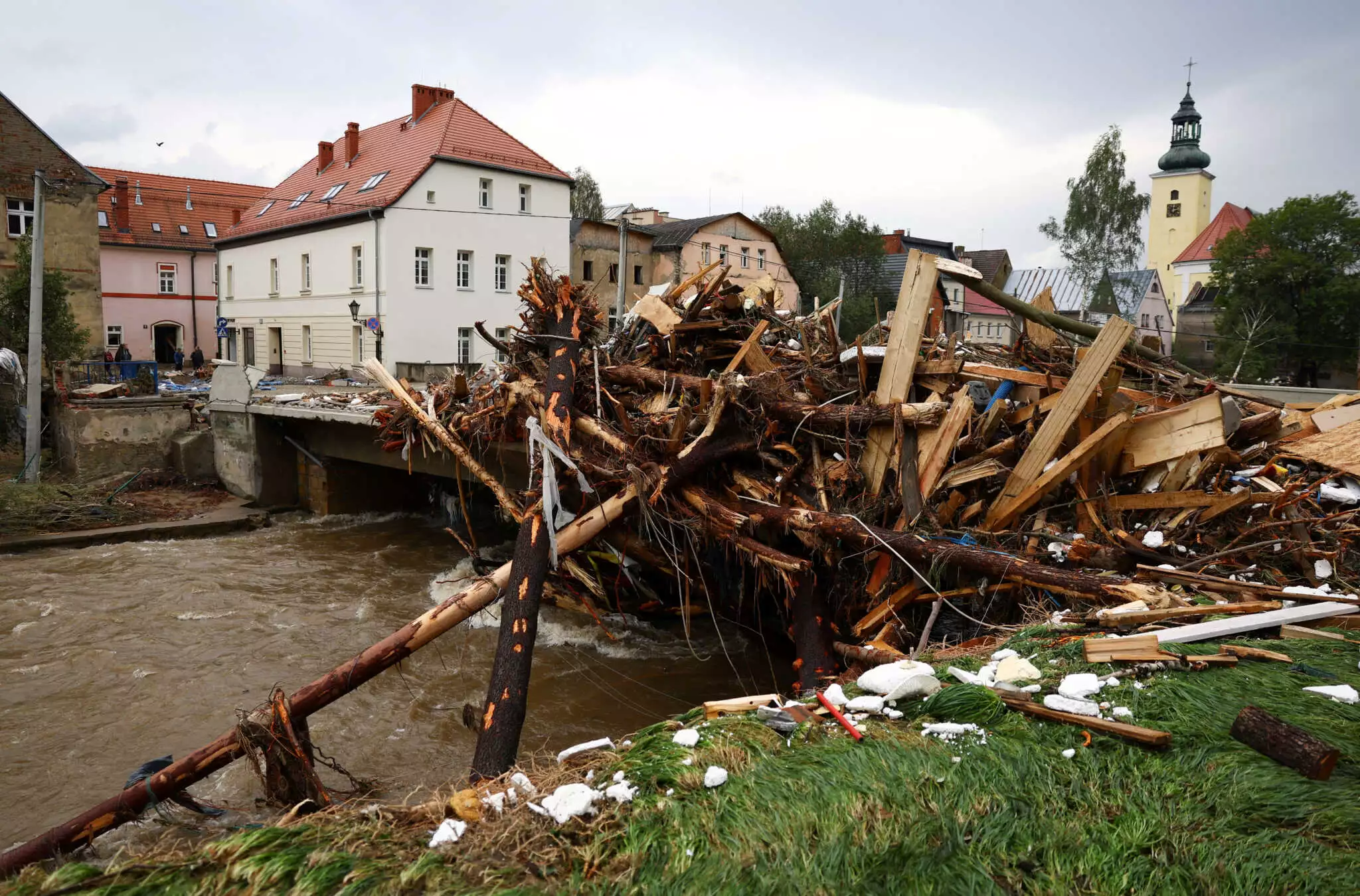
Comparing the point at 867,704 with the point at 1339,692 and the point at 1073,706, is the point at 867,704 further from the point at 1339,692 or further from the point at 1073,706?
the point at 1339,692

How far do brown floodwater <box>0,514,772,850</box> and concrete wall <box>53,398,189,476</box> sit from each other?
4.37 meters

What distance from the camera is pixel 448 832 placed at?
3244 mm

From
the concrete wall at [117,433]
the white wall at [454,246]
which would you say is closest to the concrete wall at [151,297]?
the white wall at [454,246]

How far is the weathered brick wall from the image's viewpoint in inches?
1150

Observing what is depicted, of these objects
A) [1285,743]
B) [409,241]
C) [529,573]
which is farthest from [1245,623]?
[409,241]

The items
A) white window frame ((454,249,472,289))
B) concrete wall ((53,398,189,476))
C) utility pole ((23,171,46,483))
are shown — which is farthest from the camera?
white window frame ((454,249,472,289))

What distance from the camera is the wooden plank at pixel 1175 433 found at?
668 centimetres

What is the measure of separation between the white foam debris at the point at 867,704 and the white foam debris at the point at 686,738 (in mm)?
770

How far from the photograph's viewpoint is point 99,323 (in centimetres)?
3111

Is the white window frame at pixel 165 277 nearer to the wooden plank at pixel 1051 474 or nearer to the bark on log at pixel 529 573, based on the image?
the bark on log at pixel 529 573

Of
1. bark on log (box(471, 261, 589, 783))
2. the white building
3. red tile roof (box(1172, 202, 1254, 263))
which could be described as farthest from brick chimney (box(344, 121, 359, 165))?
red tile roof (box(1172, 202, 1254, 263))

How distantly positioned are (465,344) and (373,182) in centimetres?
689

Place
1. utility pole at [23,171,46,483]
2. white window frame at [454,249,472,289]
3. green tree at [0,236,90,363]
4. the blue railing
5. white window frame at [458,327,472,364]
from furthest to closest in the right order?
white window frame at [458,327,472,364], white window frame at [454,249,472,289], green tree at [0,236,90,363], the blue railing, utility pole at [23,171,46,483]

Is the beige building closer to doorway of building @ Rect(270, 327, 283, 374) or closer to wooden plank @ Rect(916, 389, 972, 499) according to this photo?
doorway of building @ Rect(270, 327, 283, 374)
